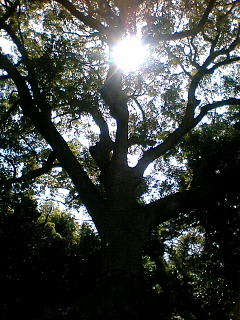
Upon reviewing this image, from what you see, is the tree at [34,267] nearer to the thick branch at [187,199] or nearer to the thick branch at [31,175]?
the thick branch at [31,175]

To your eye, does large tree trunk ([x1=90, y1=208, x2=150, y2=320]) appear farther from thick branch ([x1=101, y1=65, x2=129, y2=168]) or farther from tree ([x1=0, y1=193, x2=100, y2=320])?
tree ([x1=0, y1=193, x2=100, y2=320])

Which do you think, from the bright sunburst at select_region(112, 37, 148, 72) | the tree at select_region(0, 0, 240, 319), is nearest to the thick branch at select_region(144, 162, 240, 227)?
the tree at select_region(0, 0, 240, 319)

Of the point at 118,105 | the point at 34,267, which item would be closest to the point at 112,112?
the point at 118,105

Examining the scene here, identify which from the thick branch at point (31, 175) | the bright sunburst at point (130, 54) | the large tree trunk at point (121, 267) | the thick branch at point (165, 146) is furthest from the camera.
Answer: the bright sunburst at point (130, 54)

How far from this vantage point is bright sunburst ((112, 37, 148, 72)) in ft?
38.7

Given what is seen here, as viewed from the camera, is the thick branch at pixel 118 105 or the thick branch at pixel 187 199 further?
the thick branch at pixel 118 105

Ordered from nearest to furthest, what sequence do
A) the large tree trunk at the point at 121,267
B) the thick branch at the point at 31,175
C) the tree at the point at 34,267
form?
the large tree trunk at the point at 121,267 < the thick branch at the point at 31,175 < the tree at the point at 34,267

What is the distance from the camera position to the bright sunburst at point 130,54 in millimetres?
11789

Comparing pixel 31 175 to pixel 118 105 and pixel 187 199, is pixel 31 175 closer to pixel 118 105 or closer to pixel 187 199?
pixel 118 105

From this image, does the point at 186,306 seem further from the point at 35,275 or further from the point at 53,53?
the point at 53,53

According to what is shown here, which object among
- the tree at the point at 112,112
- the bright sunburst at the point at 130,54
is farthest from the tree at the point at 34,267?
the bright sunburst at the point at 130,54

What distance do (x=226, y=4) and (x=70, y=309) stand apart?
43.7 feet

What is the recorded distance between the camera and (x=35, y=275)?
1166cm

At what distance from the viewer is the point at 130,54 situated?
41.3 ft
